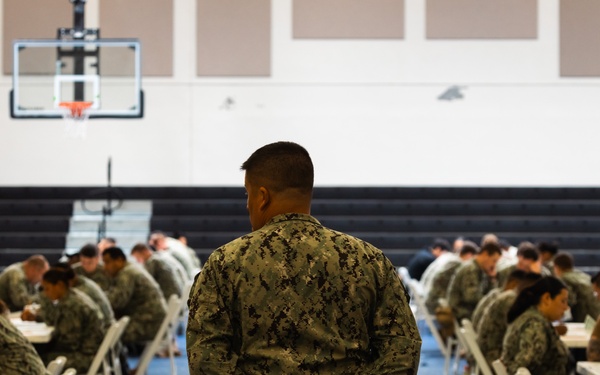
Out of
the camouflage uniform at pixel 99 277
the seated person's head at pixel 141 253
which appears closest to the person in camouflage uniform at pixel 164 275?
the seated person's head at pixel 141 253

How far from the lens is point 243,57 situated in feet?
59.1

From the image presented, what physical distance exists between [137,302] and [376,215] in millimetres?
8995

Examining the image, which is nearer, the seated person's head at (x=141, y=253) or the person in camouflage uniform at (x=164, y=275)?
the person in camouflage uniform at (x=164, y=275)

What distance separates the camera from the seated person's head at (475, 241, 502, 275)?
8.66m

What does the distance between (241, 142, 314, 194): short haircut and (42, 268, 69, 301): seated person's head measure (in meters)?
4.11

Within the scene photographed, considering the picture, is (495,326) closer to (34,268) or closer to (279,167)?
(34,268)

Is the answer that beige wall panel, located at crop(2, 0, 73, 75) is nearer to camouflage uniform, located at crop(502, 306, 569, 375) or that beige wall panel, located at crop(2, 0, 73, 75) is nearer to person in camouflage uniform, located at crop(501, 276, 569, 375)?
person in camouflage uniform, located at crop(501, 276, 569, 375)

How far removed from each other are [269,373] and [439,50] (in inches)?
636

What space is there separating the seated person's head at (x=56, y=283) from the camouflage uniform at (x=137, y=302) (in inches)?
77.8

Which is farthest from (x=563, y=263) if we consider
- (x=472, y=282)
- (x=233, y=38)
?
(x=233, y=38)

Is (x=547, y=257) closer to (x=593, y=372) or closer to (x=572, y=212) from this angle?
(x=593, y=372)

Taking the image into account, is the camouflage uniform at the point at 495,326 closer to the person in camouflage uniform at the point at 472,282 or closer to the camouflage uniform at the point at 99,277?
the person in camouflage uniform at the point at 472,282

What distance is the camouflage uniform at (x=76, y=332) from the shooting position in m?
6.42

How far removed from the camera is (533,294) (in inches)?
204
